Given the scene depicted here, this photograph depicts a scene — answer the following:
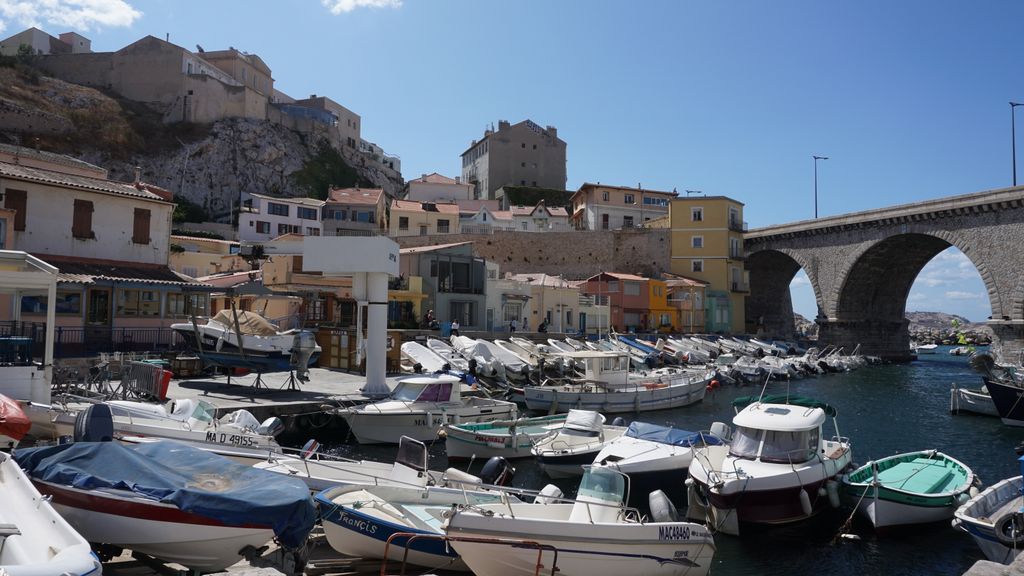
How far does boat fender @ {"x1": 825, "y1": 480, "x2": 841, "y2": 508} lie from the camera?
13734mm

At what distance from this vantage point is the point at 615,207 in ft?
238

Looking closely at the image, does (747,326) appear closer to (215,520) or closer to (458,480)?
(458,480)

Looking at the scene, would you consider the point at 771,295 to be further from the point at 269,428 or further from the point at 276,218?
the point at 269,428

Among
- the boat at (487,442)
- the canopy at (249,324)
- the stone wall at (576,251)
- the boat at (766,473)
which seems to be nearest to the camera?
the boat at (766,473)

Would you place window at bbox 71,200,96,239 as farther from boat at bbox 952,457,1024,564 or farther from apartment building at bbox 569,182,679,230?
apartment building at bbox 569,182,679,230

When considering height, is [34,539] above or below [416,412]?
above

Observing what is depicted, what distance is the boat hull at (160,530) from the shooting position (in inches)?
289

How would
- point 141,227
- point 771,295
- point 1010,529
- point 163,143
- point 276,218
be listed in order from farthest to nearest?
point 771,295 < point 163,143 < point 276,218 < point 141,227 < point 1010,529

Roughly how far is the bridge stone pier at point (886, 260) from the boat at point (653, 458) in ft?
128

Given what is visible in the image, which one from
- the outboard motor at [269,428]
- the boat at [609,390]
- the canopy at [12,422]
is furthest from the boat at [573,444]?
the canopy at [12,422]

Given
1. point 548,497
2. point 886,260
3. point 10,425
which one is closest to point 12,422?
point 10,425

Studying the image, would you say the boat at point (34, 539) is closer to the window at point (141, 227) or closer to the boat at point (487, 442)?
the boat at point (487, 442)

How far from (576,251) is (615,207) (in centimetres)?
1352

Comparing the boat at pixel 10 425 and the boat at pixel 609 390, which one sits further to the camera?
the boat at pixel 609 390
